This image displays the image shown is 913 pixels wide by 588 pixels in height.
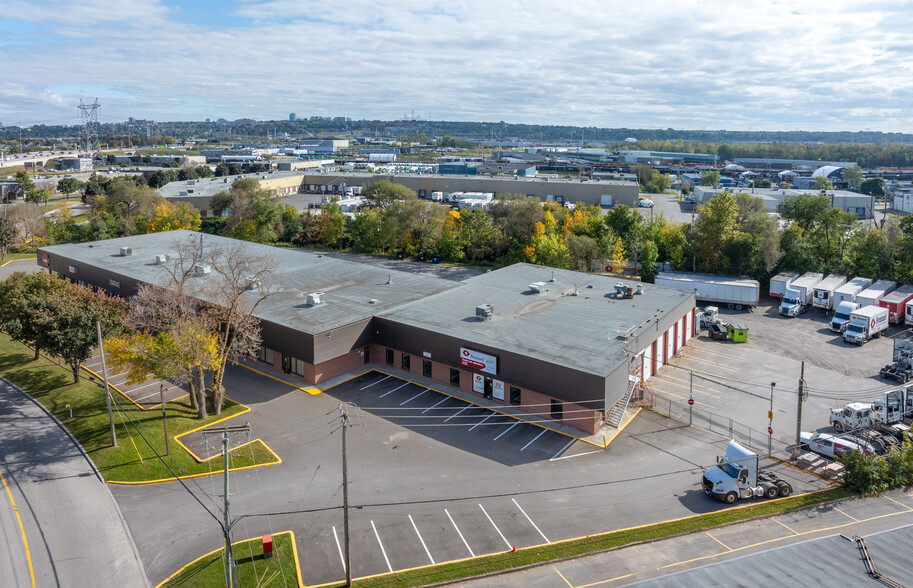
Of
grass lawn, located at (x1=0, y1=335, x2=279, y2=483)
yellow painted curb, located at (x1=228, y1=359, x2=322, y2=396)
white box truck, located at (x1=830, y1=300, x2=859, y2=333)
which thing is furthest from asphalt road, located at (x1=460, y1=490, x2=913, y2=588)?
white box truck, located at (x1=830, y1=300, x2=859, y2=333)

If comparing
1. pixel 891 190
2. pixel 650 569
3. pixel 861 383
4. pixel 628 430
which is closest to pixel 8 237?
pixel 628 430

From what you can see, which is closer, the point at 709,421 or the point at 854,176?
the point at 709,421

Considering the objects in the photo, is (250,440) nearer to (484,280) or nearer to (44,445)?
(44,445)

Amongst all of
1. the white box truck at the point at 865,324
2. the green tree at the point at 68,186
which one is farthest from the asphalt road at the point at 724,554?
the green tree at the point at 68,186

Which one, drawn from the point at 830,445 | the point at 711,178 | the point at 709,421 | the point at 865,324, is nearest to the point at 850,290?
the point at 865,324

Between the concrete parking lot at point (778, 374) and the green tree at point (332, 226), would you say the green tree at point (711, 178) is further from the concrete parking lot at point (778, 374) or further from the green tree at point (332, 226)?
the concrete parking lot at point (778, 374)

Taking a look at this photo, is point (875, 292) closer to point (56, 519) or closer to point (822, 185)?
point (56, 519)

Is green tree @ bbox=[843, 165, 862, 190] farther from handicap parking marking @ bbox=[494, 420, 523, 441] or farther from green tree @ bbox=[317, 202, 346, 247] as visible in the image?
handicap parking marking @ bbox=[494, 420, 523, 441]
